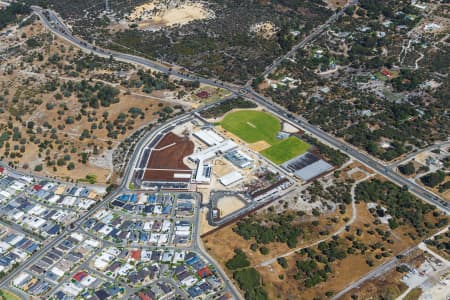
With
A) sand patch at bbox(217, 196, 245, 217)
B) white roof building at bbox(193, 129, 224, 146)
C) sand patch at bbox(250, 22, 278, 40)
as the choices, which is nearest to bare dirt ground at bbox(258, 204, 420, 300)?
sand patch at bbox(217, 196, 245, 217)

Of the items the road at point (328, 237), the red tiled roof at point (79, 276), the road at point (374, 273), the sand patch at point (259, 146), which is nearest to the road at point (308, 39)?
the sand patch at point (259, 146)

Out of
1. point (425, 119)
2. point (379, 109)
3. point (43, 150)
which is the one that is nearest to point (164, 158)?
point (43, 150)

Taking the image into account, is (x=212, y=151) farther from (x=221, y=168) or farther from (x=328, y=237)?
(x=328, y=237)

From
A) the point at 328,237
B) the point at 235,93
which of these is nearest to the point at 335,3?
the point at 235,93

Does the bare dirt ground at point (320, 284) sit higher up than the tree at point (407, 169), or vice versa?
the tree at point (407, 169)

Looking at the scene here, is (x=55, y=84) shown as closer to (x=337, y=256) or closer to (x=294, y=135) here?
(x=294, y=135)

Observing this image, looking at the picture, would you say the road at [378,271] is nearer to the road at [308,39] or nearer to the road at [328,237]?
the road at [328,237]
